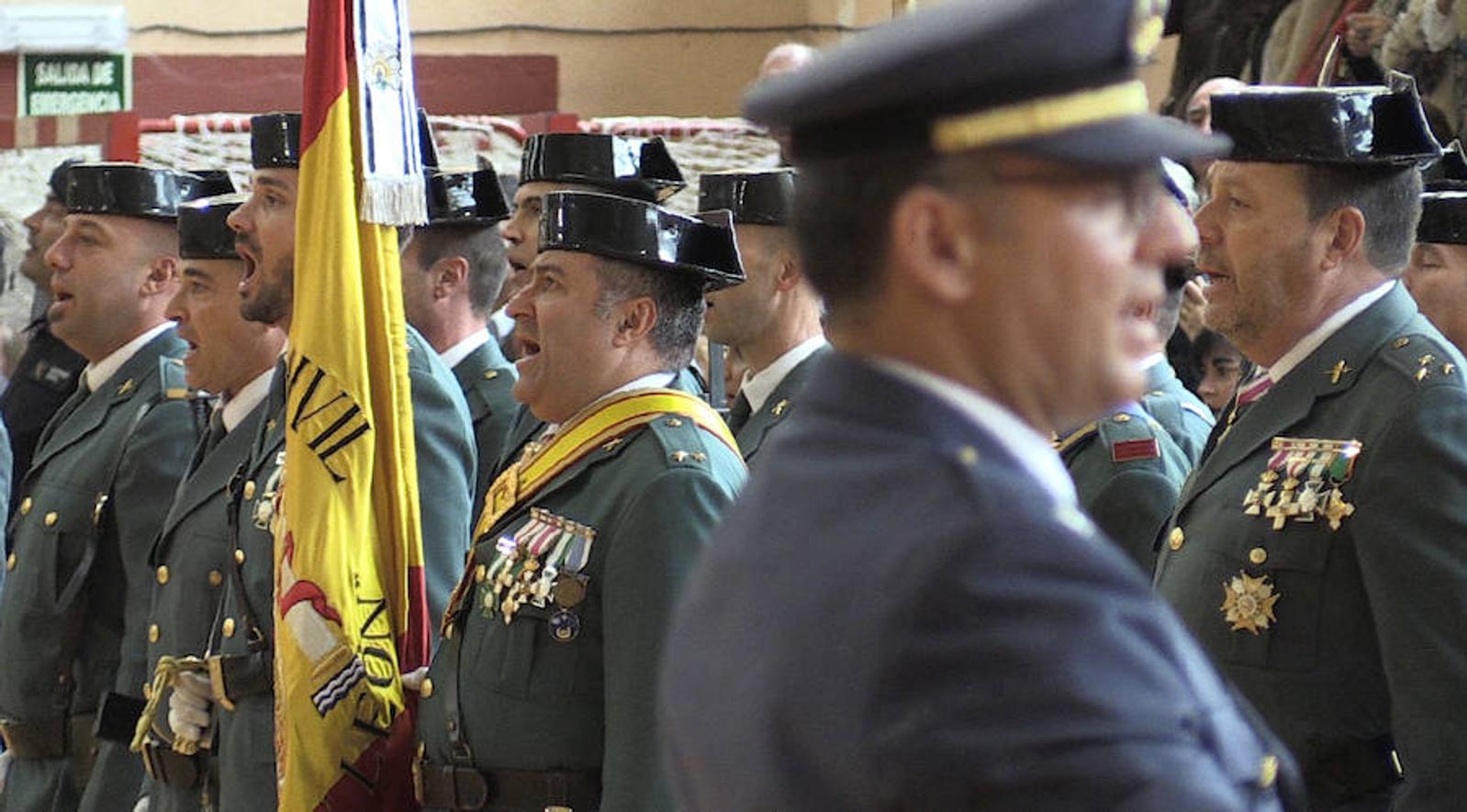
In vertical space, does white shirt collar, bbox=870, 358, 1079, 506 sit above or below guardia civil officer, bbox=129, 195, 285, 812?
above

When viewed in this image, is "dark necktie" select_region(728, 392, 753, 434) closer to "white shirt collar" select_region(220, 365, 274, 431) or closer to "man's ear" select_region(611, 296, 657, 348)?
"white shirt collar" select_region(220, 365, 274, 431)

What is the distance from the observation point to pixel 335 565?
→ 363cm

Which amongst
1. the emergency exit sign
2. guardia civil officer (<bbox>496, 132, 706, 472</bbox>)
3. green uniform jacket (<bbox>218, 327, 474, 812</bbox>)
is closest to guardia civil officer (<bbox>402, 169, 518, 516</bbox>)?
guardia civil officer (<bbox>496, 132, 706, 472</bbox>)

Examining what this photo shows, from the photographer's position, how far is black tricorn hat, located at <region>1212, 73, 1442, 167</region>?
3.17 m

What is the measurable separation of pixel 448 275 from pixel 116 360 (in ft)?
2.45

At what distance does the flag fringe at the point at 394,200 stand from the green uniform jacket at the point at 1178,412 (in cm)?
127

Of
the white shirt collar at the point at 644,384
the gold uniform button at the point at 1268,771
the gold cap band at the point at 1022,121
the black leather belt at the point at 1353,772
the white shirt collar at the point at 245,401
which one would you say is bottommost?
the black leather belt at the point at 1353,772

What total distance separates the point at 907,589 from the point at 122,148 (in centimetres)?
636

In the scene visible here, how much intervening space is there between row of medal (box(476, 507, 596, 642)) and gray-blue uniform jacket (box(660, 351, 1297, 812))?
1.63 metres

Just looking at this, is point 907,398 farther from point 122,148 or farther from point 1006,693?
point 122,148

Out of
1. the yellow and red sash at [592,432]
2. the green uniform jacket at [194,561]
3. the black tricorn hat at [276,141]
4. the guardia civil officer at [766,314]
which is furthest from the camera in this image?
the guardia civil officer at [766,314]

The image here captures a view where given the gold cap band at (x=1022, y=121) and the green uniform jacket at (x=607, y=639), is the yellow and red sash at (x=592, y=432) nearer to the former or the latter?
the green uniform jacket at (x=607, y=639)

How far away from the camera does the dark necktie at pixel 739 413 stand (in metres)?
4.58

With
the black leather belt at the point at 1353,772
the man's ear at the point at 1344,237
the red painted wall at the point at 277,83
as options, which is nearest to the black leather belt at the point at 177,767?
the black leather belt at the point at 1353,772
